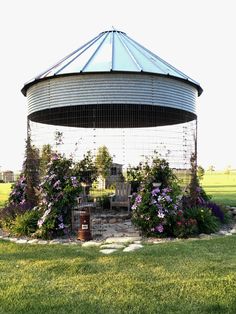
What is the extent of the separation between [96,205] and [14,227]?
4106 millimetres

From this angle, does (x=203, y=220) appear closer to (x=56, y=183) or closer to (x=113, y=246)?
(x=113, y=246)

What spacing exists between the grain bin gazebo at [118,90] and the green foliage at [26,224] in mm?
1823

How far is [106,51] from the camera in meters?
9.83

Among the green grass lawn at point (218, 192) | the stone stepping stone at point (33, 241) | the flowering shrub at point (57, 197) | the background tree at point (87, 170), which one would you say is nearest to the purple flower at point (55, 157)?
the flowering shrub at point (57, 197)

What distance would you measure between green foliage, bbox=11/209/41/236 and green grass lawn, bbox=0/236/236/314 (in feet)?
4.25

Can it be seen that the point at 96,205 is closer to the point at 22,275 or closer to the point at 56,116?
the point at 56,116

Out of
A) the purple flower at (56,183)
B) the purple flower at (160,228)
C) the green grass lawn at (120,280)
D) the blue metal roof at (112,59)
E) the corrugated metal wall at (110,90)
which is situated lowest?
the green grass lawn at (120,280)

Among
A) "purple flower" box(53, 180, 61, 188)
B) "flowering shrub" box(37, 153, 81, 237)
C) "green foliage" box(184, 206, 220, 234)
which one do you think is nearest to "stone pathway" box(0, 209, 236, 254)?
"green foliage" box(184, 206, 220, 234)

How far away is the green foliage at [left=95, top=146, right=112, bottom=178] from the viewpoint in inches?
530

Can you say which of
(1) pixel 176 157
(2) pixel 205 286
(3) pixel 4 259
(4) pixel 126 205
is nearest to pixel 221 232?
(1) pixel 176 157

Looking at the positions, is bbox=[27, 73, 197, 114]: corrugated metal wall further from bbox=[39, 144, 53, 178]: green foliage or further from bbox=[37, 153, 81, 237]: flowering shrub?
bbox=[37, 153, 81, 237]: flowering shrub

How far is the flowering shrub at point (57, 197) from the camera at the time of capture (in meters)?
7.87

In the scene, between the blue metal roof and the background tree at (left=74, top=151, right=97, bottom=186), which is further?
the background tree at (left=74, top=151, right=97, bottom=186)

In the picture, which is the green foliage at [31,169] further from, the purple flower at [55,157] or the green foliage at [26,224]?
the purple flower at [55,157]
